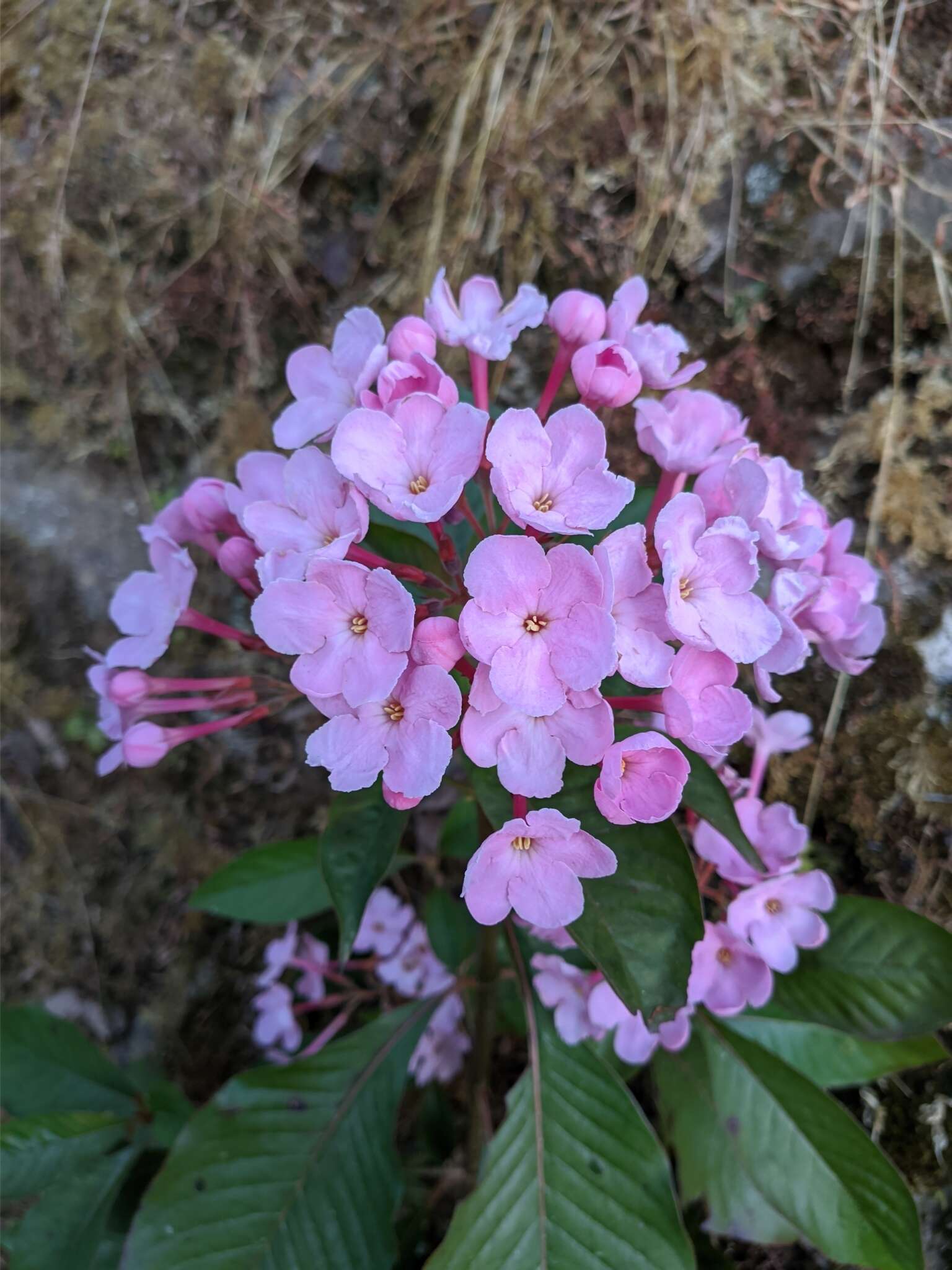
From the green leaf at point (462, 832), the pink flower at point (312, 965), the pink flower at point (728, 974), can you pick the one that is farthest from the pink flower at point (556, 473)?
the pink flower at point (312, 965)

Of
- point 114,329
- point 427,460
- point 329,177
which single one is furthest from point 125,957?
point 329,177

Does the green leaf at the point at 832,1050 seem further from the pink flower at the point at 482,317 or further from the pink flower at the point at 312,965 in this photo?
the pink flower at the point at 482,317

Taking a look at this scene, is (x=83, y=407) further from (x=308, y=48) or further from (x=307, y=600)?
(x=307, y=600)

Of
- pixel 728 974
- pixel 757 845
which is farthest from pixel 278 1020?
pixel 757 845

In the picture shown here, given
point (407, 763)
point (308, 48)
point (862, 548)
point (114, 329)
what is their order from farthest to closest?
point (114, 329)
point (308, 48)
point (862, 548)
point (407, 763)

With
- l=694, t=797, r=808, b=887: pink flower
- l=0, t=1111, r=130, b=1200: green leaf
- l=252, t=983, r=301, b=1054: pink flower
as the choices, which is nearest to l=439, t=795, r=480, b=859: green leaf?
l=694, t=797, r=808, b=887: pink flower

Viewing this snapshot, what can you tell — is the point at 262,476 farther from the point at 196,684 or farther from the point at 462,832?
the point at 462,832
